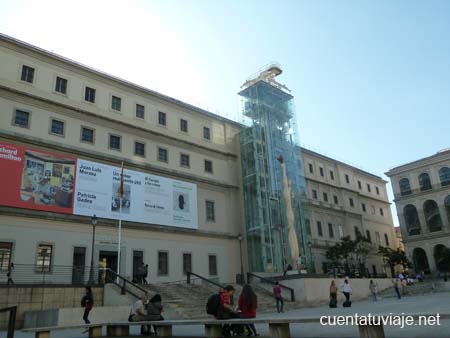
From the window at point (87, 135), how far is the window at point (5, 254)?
8.52 meters

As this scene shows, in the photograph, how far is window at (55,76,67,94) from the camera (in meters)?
28.0

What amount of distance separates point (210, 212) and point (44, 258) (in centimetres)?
1404

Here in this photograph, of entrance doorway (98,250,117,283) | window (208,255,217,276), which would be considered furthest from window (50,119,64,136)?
window (208,255,217,276)

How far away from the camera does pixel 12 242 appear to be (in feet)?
75.3

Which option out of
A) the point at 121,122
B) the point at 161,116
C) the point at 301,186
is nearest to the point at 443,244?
the point at 301,186

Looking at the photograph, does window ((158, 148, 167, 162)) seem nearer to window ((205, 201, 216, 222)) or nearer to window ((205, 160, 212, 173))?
window ((205, 160, 212, 173))

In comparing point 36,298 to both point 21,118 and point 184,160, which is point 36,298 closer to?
→ point 21,118

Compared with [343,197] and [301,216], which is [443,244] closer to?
[343,197]

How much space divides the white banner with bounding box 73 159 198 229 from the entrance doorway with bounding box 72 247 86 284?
2.33 meters

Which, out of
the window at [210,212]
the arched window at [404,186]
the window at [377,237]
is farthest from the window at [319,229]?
the arched window at [404,186]

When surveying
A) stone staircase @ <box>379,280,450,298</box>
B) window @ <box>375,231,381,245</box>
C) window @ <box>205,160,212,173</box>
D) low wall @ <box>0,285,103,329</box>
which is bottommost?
stone staircase @ <box>379,280,450,298</box>

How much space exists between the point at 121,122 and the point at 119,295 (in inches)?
555

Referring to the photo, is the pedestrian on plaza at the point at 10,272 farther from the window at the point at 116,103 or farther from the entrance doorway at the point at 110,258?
the window at the point at 116,103

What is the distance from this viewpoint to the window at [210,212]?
3416cm
